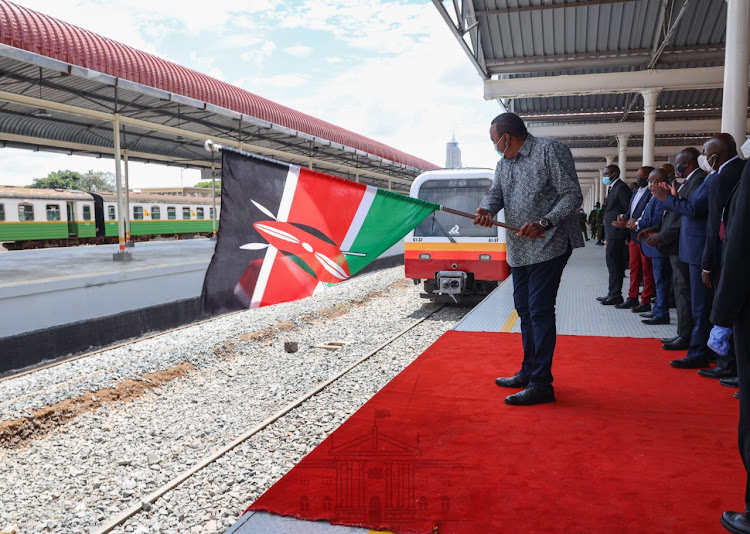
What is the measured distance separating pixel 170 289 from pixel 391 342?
6228 mm

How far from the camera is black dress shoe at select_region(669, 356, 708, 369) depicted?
13.8 ft

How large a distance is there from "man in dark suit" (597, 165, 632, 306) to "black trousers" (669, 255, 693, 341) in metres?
2.37

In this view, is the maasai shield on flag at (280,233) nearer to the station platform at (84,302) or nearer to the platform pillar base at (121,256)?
the station platform at (84,302)

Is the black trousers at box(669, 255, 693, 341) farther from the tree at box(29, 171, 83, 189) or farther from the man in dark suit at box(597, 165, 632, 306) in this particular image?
the tree at box(29, 171, 83, 189)

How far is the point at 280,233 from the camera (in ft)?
10.1

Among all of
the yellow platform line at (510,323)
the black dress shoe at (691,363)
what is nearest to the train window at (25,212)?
the yellow platform line at (510,323)

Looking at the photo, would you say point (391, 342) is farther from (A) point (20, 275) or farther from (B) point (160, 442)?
(A) point (20, 275)

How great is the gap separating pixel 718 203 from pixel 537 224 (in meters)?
1.16

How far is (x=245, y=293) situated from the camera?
2.98 meters

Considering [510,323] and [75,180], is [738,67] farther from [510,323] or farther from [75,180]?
[75,180]

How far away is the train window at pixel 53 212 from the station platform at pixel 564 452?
75.8 ft

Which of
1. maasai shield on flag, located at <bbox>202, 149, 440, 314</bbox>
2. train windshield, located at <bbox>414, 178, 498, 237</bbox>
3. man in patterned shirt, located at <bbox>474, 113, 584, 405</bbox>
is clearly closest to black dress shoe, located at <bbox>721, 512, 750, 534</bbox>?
man in patterned shirt, located at <bbox>474, 113, 584, 405</bbox>

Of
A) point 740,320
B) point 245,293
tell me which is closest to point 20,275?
point 245,293

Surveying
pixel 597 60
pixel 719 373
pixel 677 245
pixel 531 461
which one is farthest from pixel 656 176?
pixel 597 60
